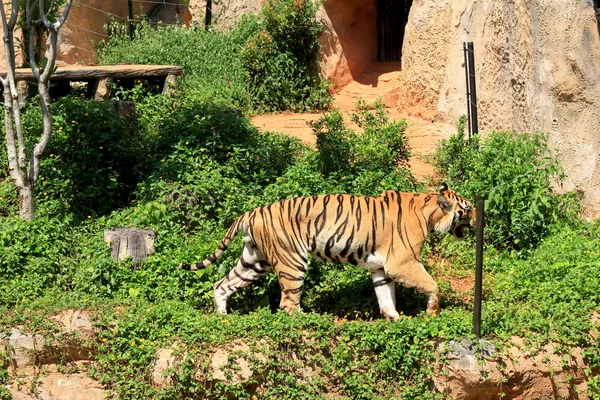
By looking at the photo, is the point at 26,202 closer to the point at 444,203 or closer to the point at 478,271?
the point at 444,203

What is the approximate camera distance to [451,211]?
Answer: 782 centimetres

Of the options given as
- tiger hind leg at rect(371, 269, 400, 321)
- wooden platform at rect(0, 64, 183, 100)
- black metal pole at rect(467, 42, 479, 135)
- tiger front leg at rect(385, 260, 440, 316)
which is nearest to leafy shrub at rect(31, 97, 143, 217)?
wooden platform at rect(0, 64, 183, 100)

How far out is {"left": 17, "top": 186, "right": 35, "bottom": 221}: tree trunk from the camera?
9141 millimetres

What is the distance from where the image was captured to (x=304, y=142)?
39.9ft

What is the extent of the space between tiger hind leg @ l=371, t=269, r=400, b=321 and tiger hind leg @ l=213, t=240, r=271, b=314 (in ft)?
3.14

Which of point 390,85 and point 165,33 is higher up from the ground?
point 165,33

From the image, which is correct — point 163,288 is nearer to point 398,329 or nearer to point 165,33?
point 398,329

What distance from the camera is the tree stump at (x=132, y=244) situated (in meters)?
8.48

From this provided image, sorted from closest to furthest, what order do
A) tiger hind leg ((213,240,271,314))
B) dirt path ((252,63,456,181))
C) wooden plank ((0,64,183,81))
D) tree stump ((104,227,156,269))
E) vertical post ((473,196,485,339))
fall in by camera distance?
vertical post ((473,196,485,339)) < tiger hind leg ((213,240,271,314)) < tree stump ((104,227,156,269)) < dirt path ((252,63,456,181)) < wooden plank ((0,64,183,81))

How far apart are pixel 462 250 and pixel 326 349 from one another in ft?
7.71

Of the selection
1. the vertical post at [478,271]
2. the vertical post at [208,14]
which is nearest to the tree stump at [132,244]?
the vertical post at [478,271]

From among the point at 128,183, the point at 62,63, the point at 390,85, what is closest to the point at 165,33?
the point at 62,63

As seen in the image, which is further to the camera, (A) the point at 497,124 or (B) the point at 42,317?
(A) the point at 497,124

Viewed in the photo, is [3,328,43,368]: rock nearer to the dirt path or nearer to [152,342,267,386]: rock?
[152,342,267,386]: rock
